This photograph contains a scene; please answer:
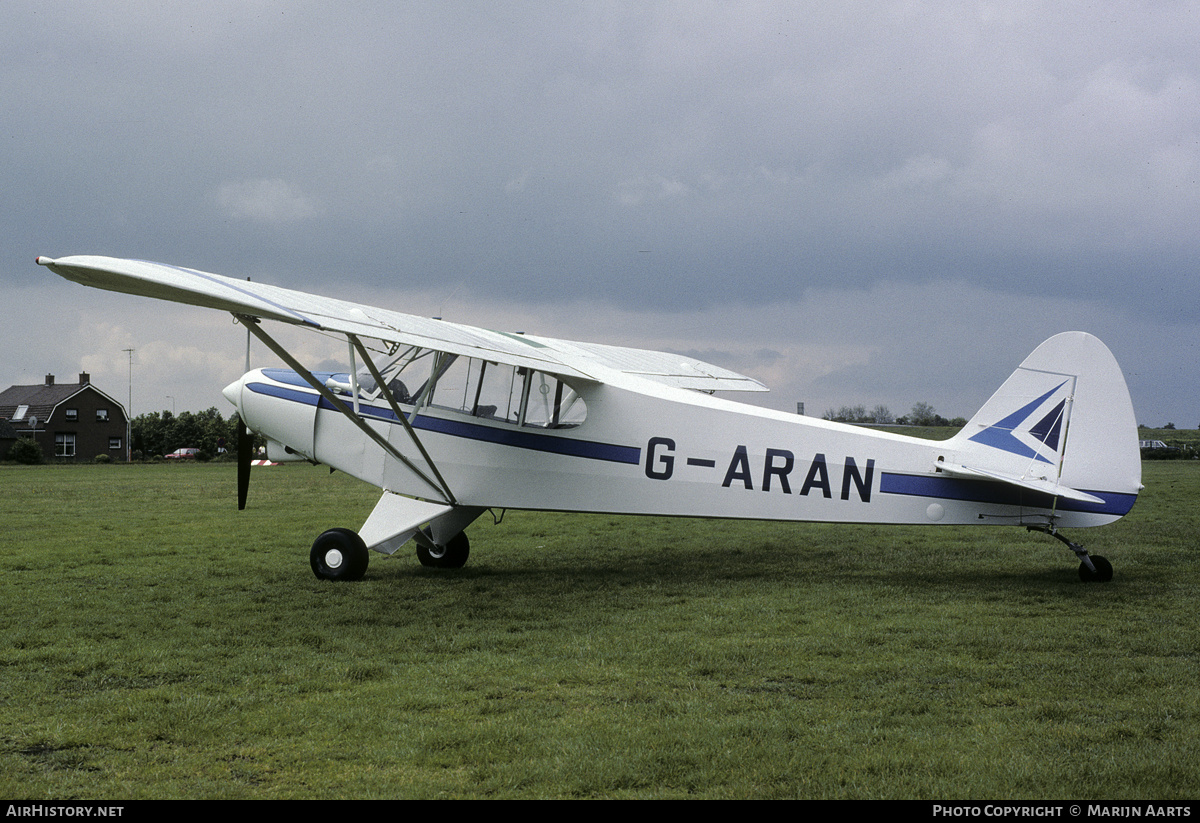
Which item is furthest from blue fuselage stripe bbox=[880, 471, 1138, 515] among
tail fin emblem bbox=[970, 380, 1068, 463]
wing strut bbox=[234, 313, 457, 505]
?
wing strut bbox=[234, 313, 457, 505]

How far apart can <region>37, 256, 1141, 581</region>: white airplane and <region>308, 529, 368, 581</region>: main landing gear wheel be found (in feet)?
0.05

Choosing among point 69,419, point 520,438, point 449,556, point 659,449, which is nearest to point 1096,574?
point 659,449

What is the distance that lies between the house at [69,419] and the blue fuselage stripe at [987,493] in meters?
63.9


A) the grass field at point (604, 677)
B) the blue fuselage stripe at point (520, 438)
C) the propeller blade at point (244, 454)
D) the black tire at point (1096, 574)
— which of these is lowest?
the grass field at point (604, 677)

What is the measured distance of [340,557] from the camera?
8383mm

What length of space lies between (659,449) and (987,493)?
297cm

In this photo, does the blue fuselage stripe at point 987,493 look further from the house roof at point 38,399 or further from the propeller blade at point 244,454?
the house roof at point 38,399

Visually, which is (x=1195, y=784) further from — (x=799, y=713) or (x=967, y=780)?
(x=799, y=713)

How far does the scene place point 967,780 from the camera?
11.5 feet

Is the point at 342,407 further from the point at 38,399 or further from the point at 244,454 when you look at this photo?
the point at 38,399

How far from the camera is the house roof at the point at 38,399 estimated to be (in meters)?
63.0

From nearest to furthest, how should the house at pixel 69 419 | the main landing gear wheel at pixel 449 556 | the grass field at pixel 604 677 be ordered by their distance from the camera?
the grass field at pixel 604 677 → the main landing gear wheel at pixel 449 556 → the house at pixel 69 419

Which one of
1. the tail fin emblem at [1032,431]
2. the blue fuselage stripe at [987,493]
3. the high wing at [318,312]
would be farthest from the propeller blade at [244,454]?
the tail fin emblem at [1032,431]
